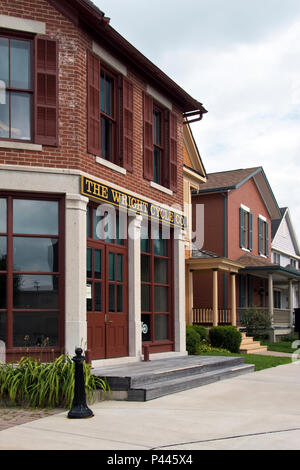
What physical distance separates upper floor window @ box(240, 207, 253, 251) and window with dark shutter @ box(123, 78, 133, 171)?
50.7ft

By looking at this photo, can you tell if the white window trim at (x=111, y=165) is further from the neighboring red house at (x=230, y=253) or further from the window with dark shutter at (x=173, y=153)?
the neighboring red house at (x=230, y=253)

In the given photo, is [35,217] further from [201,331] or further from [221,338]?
[221,338]

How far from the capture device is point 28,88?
11680 mm

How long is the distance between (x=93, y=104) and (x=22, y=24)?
2.06 metres

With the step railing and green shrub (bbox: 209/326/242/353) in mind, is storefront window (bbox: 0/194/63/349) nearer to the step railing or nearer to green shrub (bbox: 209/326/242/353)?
green shrub (bbox: 209/326/242/353)

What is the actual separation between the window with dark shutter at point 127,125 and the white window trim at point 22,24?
2.67m

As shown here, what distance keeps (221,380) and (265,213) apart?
69.1 feet

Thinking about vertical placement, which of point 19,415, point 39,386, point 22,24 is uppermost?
point 22,24

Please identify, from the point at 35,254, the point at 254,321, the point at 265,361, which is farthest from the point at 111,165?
the point at 254,321

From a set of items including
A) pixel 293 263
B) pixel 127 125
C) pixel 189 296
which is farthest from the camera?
pixel 293 263

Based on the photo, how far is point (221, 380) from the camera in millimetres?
13117

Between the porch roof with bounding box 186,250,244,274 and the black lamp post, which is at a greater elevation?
the porch roof with bounding box 186,250,244,274

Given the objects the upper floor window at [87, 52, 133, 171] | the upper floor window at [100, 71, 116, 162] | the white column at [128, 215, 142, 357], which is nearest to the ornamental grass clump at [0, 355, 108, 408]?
the white column at [128, 215, 142, 357]

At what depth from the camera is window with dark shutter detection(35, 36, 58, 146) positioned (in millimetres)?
11570
